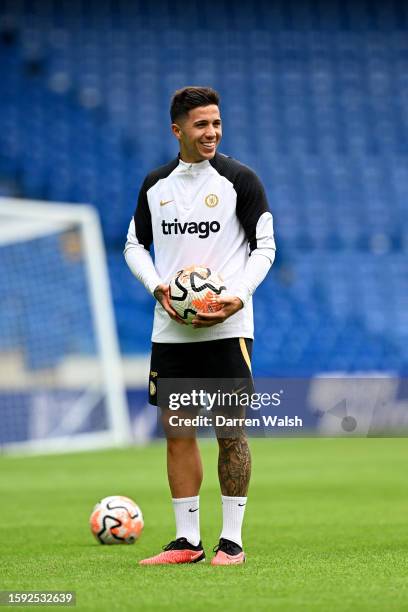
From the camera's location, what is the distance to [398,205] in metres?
22.4

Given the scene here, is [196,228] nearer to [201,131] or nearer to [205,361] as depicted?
[201,131]

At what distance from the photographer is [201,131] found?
16.5ft

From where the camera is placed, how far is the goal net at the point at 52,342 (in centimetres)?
1527

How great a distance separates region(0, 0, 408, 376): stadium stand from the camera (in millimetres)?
20422

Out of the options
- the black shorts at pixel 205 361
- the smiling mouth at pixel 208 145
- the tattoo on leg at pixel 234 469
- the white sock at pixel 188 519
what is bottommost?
the white sock at pixel 188 519

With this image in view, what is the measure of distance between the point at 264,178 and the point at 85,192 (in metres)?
3.36

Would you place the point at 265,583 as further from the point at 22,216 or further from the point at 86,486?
the point at 22,216

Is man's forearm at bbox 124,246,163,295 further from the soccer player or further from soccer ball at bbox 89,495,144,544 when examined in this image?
soccer ball at bbox 89,495,144,544

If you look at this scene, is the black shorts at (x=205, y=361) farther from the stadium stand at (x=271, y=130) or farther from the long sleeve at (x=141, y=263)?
the stadium stand at (x=271, y=130)

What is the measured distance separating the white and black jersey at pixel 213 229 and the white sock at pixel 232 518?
2.25 feet

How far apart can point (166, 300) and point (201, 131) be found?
2.39 ft

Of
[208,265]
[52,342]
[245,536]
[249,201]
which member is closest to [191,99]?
[249,201]

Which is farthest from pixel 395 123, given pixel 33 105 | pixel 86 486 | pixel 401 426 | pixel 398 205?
pixel 401 426

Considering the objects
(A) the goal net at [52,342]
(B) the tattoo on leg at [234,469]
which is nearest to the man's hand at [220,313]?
(B) the tattoo on leg at [234,469]
